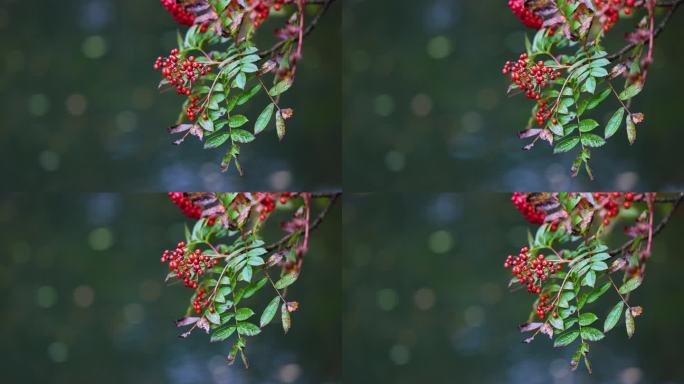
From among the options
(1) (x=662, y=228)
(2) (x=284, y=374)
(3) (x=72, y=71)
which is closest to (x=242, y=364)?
(2) (x=284, y=374)

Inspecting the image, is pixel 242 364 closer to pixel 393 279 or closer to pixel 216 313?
pixel 216 313

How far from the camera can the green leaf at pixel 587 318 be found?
1752 mm

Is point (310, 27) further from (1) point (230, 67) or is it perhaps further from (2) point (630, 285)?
(2) point (630, 285)

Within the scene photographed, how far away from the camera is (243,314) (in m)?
1.78

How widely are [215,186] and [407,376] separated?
0.65 metres

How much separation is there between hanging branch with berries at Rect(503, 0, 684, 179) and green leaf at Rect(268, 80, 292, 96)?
514mm

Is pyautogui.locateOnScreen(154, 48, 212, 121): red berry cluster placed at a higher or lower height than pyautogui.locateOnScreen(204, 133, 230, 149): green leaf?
higher

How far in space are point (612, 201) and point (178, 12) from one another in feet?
3.64

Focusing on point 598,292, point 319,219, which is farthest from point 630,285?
point 319,219

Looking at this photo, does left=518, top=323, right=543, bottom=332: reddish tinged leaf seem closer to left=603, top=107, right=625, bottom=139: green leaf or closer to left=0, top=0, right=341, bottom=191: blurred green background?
left=603, top=107, right=625, bottom=139: green leaf

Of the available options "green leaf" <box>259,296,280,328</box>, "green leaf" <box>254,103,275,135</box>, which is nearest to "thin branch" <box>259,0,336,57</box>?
"green leaf" <box>254,103,275,135</box>

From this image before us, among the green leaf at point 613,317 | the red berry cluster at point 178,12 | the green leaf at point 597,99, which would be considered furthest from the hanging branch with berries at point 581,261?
the red berry cluster at point 178,12

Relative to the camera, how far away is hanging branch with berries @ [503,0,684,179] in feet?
5.66

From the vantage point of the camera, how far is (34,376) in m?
1.78
